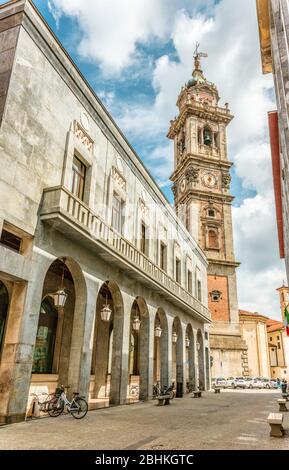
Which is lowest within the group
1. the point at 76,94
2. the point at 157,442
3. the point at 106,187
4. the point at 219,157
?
the point at 157,442

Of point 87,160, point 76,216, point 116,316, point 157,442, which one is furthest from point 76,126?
point 157,442

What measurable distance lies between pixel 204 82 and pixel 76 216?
48.0m

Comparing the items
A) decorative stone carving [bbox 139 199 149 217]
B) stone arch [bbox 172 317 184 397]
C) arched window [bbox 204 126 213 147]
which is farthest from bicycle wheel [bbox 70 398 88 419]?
arched window [bbox 204 126 213 147]

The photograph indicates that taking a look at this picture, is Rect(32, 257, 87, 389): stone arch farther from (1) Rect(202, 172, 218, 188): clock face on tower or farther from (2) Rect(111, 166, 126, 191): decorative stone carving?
(1) Rect(202, 172, 218, 188): clock face on tower

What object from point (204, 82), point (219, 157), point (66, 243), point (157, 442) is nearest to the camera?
point (157, 442)

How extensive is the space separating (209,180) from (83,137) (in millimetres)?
32957

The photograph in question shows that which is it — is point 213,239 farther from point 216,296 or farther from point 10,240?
point 10,240

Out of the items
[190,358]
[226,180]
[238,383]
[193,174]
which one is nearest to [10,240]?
[190,358]

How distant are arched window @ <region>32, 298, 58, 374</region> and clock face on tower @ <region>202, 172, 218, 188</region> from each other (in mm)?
33002

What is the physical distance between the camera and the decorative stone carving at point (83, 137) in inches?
523

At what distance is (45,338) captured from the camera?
14.3m

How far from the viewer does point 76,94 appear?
1353 centimetres

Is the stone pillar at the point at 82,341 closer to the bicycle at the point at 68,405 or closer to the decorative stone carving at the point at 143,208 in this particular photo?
the bicycle at the point at 68,405

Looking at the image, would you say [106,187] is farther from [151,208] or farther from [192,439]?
[192,439]
